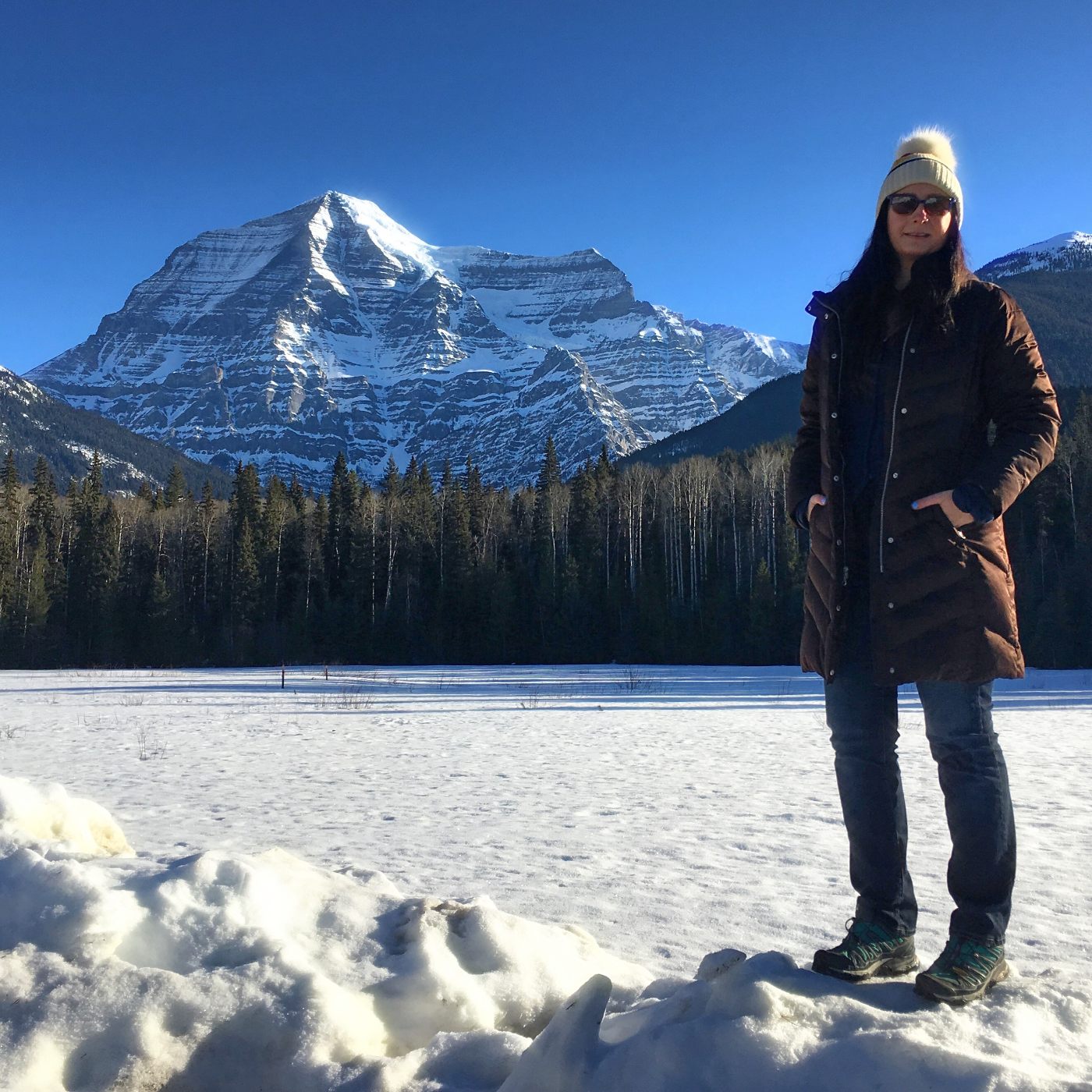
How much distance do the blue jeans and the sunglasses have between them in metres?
1.03

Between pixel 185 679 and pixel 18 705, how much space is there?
10446 mm

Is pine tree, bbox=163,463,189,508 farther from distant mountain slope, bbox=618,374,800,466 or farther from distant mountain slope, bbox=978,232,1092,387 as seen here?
distant mountain slope, bbox=978,232,1092,387

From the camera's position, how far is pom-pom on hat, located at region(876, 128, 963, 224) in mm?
2240

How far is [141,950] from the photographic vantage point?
2.21 m

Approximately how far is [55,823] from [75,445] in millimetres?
200226

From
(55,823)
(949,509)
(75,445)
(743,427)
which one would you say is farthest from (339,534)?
Answer: (75,445)

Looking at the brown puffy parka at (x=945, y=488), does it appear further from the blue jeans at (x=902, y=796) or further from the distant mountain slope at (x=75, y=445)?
the distant mountain slope at (x=75, y=445)

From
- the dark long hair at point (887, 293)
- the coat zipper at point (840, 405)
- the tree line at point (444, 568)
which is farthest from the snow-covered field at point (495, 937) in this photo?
the tree line at point (444, 568)

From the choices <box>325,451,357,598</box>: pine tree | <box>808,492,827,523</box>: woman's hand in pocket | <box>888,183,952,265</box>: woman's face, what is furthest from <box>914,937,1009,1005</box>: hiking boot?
<box>325,451,357,598</box>: pine tree

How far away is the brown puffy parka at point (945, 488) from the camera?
2.05 metres

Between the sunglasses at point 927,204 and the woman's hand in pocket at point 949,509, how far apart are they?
2.55ft

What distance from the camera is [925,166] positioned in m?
2.24

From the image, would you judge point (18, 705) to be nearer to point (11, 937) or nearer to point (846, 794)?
point (11, 937)

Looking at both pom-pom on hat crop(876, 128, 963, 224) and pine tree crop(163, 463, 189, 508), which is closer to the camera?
pom-pom on hat crop(876, 128, 963, 224)
